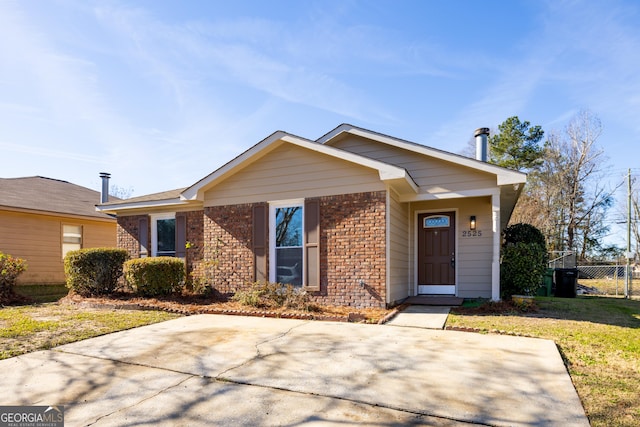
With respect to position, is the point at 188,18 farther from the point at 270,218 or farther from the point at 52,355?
the point at 52,355

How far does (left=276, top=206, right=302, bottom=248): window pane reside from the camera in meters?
8.89

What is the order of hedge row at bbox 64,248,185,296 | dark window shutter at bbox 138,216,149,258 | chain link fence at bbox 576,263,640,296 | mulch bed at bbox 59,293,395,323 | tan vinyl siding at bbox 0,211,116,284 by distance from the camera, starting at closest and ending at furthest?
mulch bed at bbox 59,293,395,323 → hedge row at bbox 64,248,185,296 → dark window shutter at bbox 138,216,149,258 → tan vinyl siding at bbox 0,211,116,284 → chain link fence at bbox 576,263,640,296

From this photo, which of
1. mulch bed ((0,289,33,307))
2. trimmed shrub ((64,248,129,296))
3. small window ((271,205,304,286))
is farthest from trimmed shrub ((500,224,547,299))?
mulch bed ((0,289,33,307))

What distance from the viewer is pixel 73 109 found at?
35.3 feet

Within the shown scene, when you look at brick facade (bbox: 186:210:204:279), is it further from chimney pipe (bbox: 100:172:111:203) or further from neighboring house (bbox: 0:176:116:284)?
neighboring house (bbox: 0:176:116:284)

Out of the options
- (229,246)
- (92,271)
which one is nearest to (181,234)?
(229,246)

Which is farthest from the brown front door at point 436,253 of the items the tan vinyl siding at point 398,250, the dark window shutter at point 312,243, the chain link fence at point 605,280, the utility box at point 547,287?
the chain link fence at point 605,280

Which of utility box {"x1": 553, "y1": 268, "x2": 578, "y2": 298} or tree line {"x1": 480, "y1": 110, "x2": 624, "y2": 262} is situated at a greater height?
tree line {"x1": 480, "y1": 110, "x2": 624, "y2": 262}

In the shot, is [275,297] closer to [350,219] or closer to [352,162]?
[350,219]

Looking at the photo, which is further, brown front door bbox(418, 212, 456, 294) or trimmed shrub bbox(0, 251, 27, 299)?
trimmed shrub bbox(0, 251, 27, 299)

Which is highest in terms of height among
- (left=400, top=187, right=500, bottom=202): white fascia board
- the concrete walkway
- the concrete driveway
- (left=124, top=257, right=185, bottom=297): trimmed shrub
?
(left=400, top=187, right=500, bottom=202): white fascia board

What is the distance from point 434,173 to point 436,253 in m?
2.26

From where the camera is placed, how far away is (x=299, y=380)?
382 centimetres

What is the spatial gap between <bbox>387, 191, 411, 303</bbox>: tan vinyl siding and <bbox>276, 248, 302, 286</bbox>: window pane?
6.91ft
